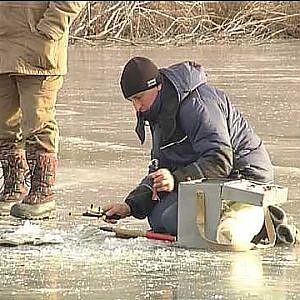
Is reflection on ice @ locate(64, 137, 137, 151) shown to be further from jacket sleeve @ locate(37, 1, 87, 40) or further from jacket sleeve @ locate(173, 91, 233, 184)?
jacket sleeve @ locate(173, 91, 233, 184)

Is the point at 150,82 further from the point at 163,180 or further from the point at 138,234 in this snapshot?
the point at 138,234

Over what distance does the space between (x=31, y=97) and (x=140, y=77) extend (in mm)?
915

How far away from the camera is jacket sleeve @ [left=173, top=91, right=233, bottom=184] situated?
14.9 ft

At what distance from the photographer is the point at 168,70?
4719 millimetres

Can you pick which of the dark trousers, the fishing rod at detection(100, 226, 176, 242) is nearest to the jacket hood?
the dark trousers

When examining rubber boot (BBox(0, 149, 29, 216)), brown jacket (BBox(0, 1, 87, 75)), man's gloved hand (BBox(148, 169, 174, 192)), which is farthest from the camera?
rubber boot (BBox(0, 149, 29, 216))

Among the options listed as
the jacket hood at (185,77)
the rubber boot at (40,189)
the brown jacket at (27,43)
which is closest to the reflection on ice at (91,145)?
the rubber boot at (40,189)

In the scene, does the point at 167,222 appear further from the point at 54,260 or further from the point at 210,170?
the point at 54,260

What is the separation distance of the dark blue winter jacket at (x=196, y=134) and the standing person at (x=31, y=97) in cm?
68

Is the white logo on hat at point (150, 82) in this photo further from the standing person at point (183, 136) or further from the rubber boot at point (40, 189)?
the rubber boot at point (40, 189)

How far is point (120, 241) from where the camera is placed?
4.65 meters

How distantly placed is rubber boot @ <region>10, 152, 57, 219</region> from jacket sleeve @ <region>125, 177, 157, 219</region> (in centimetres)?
56

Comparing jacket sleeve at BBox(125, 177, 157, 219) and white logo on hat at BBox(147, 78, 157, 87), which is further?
jacket sleeve at BBox(125, 177, 157, 219)

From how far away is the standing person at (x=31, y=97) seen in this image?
5223 millimetres
